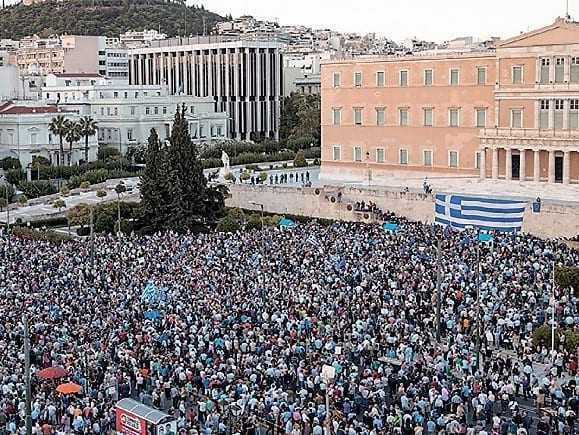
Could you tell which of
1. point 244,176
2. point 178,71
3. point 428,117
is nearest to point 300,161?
point 244,176

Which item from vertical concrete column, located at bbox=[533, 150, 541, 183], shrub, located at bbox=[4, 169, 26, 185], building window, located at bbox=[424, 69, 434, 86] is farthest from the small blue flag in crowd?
shrub, located at bbox=[4, 169, 26, 185]

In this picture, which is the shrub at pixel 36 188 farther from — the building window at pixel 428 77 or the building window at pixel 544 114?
the building window at pixel 544 114

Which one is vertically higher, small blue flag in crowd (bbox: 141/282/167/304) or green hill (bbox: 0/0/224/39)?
green hill (bbox: 0/0/224/39)

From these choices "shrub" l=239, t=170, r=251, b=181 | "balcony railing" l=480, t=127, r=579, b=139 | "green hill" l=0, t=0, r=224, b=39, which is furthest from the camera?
"green hill" l=0, t=0, r=224, b=39

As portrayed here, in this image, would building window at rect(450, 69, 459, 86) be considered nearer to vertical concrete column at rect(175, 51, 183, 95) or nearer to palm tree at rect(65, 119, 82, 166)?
palm tree at rect(65, 119, 82, 166)

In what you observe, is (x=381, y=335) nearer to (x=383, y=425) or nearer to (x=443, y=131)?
(x=383, y=425)

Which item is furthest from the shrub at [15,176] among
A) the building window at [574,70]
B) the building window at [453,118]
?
the building window at [574,70]

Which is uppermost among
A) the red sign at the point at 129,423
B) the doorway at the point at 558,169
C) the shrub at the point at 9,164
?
the doorway at the point at 558,169
